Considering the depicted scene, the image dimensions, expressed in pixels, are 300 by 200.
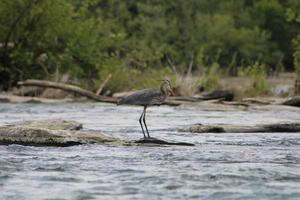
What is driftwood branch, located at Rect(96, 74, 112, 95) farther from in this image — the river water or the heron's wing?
the heron's wing

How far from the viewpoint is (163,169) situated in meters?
10.0

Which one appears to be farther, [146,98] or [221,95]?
[221,95]

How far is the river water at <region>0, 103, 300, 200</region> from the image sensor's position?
849 cm

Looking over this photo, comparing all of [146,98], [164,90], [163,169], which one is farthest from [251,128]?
[163,169]

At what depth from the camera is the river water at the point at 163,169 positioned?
849cm

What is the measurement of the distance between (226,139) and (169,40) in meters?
48.0

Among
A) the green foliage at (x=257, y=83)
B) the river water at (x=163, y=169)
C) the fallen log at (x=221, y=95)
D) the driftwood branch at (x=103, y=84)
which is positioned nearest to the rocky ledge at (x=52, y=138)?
the river water at (x=163, y=169)

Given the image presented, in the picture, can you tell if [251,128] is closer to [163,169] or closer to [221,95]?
[163,169]

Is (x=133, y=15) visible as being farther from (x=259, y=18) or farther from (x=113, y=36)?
(x=113, y=36)

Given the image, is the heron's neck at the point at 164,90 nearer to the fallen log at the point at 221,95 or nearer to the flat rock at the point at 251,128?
the flat rock at the point at 251,128

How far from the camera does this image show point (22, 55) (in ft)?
97.1

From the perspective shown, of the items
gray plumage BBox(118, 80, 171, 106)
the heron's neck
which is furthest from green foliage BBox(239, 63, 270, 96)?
gray plumage BBox(118, 80, 171, 106)

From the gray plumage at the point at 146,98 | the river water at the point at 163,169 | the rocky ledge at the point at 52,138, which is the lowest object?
the river water at the point at 163,169

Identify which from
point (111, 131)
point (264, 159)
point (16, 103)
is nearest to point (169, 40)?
point (16, 103)
